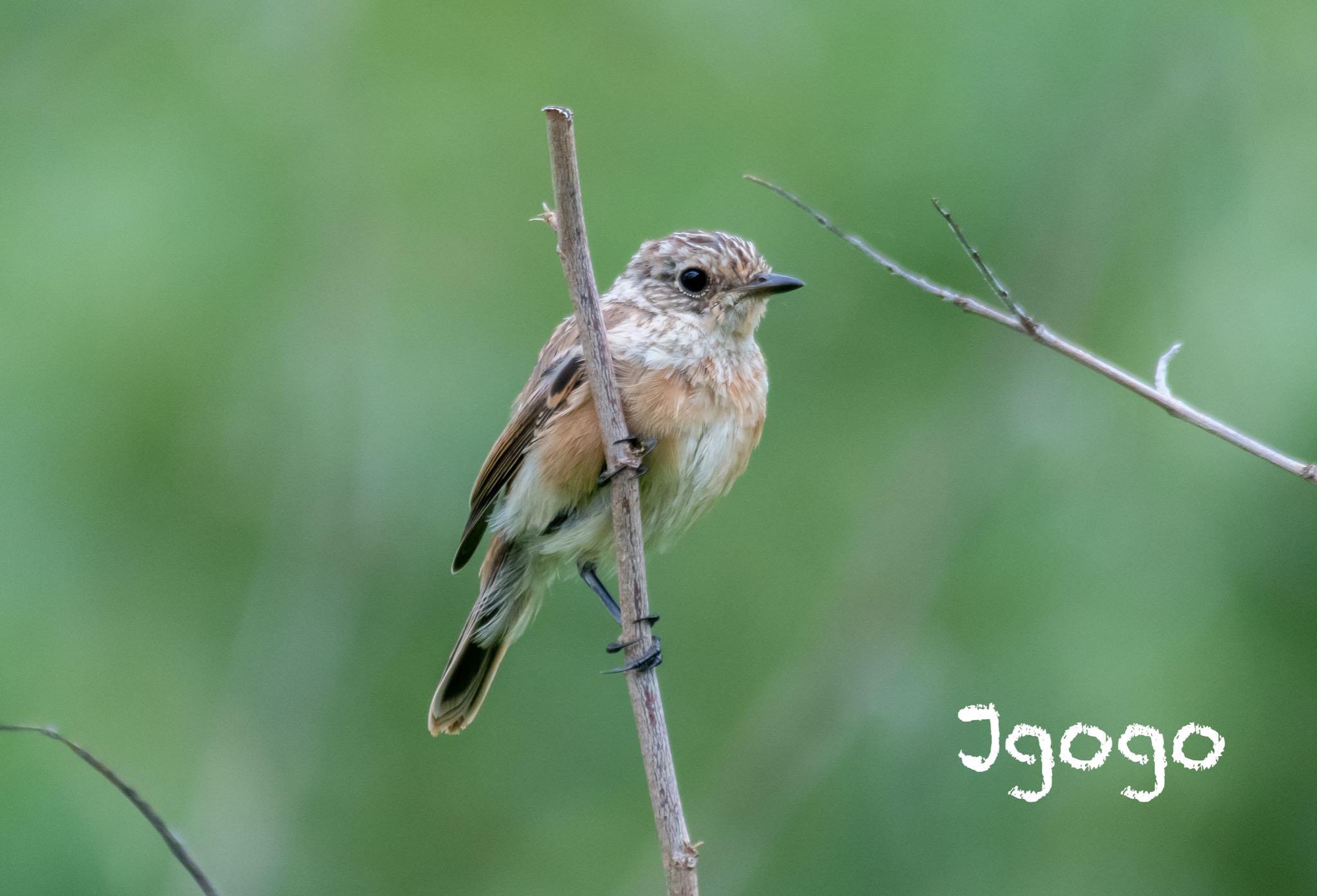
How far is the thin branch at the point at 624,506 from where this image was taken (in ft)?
9.09

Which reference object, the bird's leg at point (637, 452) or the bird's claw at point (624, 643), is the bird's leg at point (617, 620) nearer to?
the bird's claw at point (624, 643)

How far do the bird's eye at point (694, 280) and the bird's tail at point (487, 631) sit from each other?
3.69 ft

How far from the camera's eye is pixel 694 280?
450 centimetres

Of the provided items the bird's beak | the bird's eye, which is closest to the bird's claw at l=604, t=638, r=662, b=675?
the bird's beak

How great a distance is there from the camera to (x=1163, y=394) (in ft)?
8.59

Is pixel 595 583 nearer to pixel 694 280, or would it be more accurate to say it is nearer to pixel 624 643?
pixel 694 280

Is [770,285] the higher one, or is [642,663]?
[770,285]

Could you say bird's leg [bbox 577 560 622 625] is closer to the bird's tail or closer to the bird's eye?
the bird's tail

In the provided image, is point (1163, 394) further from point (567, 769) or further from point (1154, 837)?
point (567, 769)

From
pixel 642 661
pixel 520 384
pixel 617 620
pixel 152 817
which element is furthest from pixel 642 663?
pixel 520 384

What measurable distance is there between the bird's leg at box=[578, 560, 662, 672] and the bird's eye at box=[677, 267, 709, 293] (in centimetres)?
108

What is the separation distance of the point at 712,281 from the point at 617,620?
1197 mm

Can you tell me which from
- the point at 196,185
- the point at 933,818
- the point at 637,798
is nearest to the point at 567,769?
the point at 637,798

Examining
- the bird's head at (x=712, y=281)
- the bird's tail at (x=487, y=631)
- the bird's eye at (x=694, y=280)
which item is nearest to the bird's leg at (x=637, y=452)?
the bird's head at (x=712, y=281)
